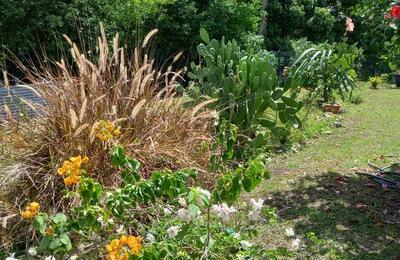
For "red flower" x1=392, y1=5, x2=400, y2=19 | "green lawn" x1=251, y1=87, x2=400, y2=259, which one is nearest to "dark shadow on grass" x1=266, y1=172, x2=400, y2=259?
"green lawn" x1=251, y1=87, x2=400, y2=259

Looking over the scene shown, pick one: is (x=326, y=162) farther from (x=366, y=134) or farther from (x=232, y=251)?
(x=232, y=251)

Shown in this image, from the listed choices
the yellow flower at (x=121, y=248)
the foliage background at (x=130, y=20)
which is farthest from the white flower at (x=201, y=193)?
the foliage background at (x=130, y=20)

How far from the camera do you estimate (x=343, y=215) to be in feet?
12.5

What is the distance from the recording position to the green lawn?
3311mm

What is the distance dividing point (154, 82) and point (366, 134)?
3664mm

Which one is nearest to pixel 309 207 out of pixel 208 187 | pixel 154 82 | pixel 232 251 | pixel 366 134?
pixel 208 187

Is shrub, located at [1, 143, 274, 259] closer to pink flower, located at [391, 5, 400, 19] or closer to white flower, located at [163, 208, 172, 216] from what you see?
white flower, located at [163, 208, 172, 216]

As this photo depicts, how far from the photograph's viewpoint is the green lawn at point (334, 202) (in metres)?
3.31

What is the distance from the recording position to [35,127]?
342 cm

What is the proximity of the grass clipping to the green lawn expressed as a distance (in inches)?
31.4

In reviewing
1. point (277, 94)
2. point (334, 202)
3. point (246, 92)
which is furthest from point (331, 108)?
point (334, 202)

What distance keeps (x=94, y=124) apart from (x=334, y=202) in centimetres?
214

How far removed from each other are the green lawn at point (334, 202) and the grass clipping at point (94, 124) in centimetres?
80

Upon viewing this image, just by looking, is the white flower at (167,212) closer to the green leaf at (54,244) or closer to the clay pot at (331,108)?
the green leaf at (54,244)
